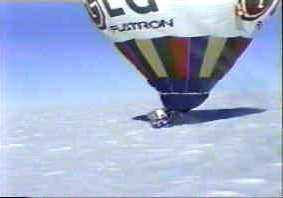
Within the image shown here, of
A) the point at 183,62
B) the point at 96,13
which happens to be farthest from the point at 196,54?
the point at 96,13

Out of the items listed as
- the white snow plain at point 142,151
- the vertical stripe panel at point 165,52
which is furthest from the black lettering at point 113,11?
the white snow plain at point 142,151

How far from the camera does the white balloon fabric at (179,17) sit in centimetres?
174

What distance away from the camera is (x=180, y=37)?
1.79 meters

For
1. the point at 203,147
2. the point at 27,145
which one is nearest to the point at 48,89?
the point at 27,145

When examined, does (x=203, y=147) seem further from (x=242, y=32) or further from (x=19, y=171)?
(x=19, y=171)

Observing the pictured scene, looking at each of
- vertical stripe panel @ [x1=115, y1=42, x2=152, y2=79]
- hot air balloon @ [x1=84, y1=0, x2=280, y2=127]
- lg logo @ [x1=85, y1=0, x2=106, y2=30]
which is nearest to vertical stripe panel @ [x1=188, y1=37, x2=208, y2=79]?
hot air balloon @ [x1=84, y1=0, x2=280, y2=127]

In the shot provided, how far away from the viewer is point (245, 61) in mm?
1800

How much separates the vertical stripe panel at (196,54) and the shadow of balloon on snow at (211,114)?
0.30ft

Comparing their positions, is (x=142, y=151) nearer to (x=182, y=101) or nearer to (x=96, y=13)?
(x=182, y=101)

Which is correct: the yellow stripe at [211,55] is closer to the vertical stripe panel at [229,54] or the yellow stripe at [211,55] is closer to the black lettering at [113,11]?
the vertical stripe panel at [229,54]

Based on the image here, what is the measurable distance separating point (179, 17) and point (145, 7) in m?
0.08

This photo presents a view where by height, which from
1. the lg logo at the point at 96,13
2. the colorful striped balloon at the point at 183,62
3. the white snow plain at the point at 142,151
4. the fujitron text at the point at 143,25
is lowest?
the white snow plain at the point at 142,151

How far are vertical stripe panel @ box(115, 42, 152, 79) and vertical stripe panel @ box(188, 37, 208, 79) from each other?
11 cm

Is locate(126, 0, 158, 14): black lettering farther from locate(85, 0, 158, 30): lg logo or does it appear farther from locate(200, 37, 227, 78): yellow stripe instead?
locate(200, 37, 227, 78): yellow stripe
